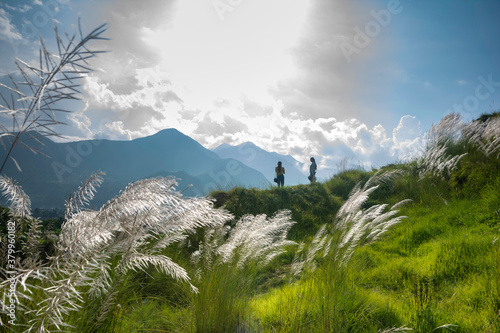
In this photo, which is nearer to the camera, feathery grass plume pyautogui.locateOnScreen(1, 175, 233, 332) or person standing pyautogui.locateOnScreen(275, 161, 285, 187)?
feathery grass plume pyautogui.locateOnScreen(1, 175, 233, 332)

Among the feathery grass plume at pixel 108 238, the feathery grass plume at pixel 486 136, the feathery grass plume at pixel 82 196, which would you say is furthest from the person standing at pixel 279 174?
the feathery grass plume at pixel 82 196

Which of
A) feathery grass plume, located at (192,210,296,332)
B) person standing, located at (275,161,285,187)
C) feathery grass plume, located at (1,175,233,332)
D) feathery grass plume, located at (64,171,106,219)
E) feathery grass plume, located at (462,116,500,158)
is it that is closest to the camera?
feathery grass plume, located at (1,175,233,332)

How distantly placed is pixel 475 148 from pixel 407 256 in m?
4.82

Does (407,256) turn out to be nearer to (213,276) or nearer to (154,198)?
(213,276)

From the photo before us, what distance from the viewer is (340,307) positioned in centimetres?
264

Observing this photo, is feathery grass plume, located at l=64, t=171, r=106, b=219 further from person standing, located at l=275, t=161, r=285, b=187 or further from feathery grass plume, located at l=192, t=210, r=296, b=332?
person standing, located at l=275, t=161, r=285, b=187

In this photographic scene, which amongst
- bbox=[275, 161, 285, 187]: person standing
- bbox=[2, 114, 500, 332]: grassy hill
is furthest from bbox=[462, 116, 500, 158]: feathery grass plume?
bbox=[275, 161, 285, 187]: person standing

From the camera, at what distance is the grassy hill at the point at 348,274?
238cm

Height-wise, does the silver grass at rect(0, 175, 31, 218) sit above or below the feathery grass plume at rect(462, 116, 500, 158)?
below

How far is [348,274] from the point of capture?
336 cm

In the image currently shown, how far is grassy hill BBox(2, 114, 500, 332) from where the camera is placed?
2.38 m

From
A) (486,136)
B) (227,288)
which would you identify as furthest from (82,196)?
(486,136)

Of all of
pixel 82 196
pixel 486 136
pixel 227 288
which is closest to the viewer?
pixel 82 196

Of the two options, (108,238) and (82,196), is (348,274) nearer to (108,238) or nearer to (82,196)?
(108,238)
